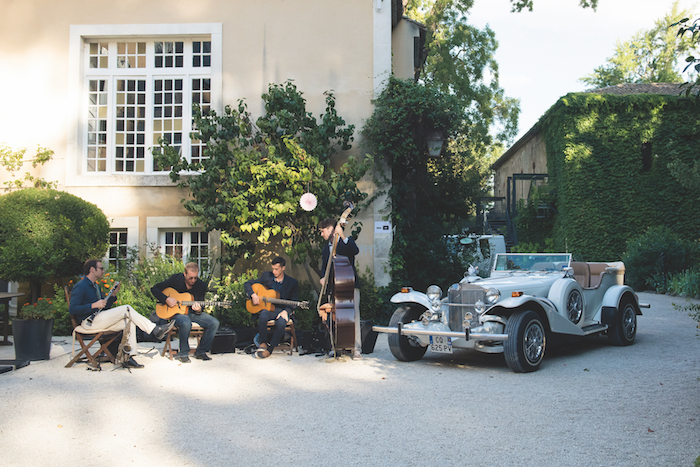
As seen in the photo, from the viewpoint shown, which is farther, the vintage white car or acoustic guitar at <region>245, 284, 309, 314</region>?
acoustic guitar at <region>245, 284, 309, 314</region>

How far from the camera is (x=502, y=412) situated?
16.5 ft

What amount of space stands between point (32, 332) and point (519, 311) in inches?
237

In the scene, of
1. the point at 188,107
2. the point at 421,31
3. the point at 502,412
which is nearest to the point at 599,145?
the point at 421,31

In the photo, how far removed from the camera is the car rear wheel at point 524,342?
655 cm

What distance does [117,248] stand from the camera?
1143 centimetres

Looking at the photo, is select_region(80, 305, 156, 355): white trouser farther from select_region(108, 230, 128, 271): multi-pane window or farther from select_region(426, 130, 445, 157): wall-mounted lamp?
select_region(426, 130, 445, 157): wall-mounted lamp

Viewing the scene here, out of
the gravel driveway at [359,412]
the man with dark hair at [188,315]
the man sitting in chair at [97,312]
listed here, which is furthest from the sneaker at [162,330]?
the gravel driveway at [359,412]

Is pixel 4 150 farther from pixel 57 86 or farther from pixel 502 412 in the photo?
pixel 502 412

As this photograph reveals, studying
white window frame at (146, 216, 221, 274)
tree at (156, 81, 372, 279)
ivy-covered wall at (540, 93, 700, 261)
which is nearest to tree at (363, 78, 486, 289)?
tree at (156, 81, 372, 279)

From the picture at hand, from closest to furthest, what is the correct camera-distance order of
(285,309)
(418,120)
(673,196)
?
(285,309) → (418,120) → (673,196)

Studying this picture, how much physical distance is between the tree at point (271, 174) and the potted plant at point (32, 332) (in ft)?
10.4

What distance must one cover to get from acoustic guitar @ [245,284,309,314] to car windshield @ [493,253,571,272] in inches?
122

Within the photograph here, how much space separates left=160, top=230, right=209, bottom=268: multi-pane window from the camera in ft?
37.6

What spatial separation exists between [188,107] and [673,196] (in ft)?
60.6
